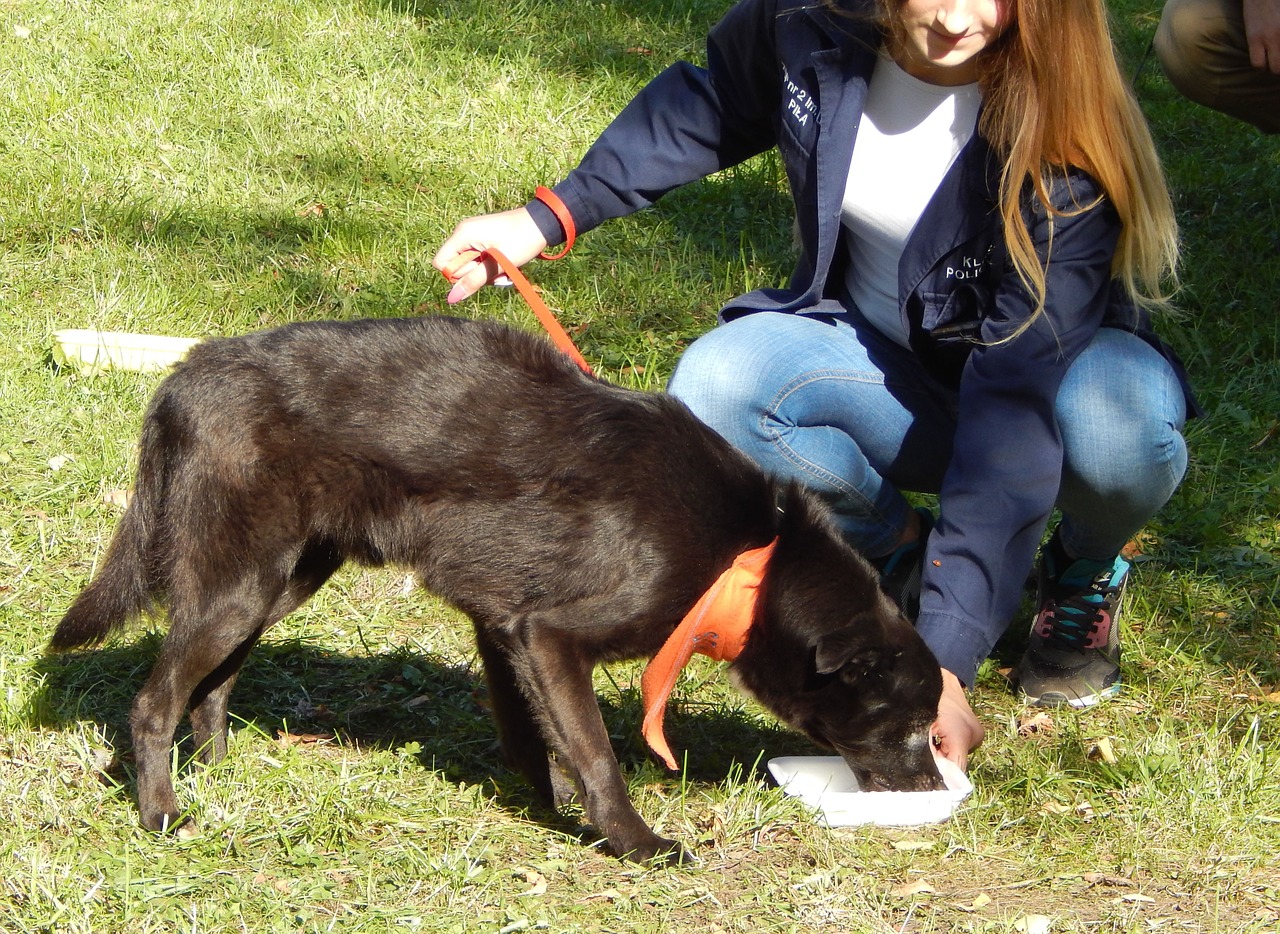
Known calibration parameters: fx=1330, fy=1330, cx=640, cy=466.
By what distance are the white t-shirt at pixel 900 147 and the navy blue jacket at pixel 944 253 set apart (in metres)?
0.05

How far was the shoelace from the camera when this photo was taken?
3750 mm

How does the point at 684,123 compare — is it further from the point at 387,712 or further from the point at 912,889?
the point at 912,889

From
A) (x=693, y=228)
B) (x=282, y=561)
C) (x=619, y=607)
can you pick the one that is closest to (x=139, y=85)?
(x=693, y=228)

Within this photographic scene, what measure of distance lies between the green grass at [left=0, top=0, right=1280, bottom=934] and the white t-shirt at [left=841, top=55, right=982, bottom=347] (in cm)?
137

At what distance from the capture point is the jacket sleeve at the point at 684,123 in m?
3.42

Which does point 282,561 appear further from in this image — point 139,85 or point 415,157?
point 139,85

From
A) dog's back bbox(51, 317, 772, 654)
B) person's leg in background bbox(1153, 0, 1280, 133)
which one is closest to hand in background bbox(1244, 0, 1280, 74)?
person's leg in background bbox(1153, 0, 1280, 133)

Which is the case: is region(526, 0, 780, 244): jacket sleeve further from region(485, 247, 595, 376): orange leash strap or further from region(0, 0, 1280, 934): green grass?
region(0, 0, 1280, 934): green grass

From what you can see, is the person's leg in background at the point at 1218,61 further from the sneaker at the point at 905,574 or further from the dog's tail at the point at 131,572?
the dog's tail at the point at 131,572

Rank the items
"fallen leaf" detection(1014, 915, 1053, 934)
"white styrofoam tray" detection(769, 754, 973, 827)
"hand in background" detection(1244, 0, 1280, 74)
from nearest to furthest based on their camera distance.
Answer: "fallen leaf" detection(1014, 915, 1053, 934)
"white styrofoam tray" detection(769, 754, 973, 827)
"hand in background" detection(1244, 0, 1280, 74)

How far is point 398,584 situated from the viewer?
412 centimetres

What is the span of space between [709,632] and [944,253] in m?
1.10

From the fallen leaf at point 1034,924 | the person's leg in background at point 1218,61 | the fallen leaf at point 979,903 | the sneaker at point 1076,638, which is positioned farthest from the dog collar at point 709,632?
the person's leg in background at point 1218,61

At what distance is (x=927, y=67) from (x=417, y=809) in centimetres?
215
